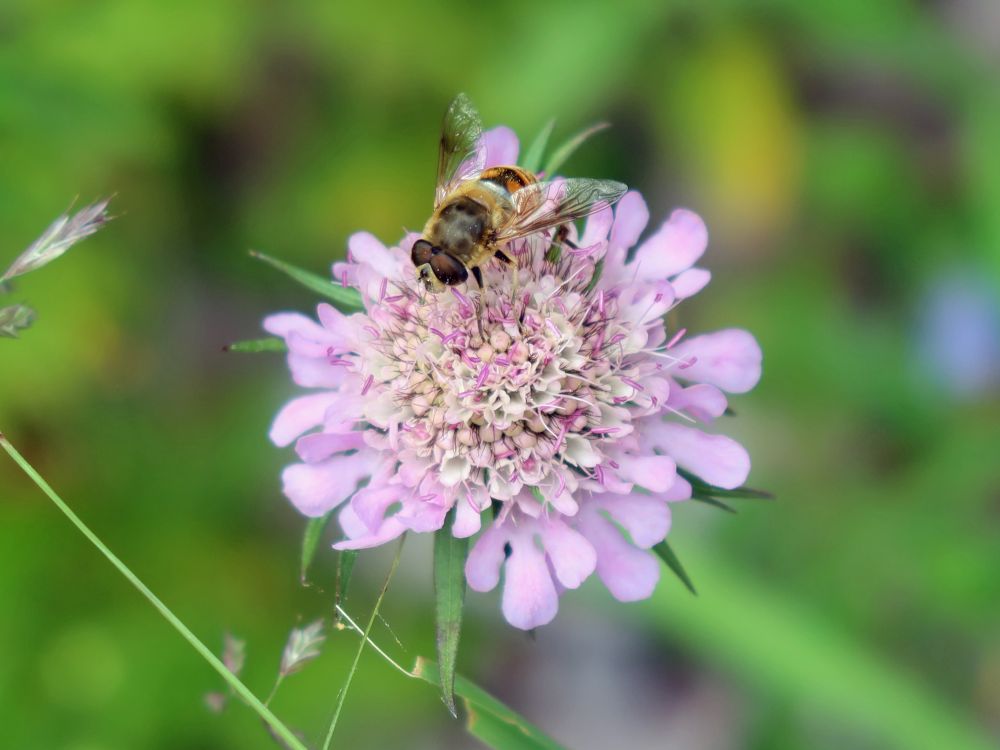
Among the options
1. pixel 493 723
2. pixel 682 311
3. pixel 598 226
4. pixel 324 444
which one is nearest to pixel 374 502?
pixel 324 444

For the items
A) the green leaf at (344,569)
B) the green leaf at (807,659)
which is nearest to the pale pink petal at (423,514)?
the green leaf at (344,569)

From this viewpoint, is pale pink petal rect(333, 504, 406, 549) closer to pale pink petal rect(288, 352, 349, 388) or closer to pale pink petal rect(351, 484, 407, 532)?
pale pink petal rect(351, 484, 407, 532)

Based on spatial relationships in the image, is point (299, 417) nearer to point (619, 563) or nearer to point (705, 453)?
point (619, 563)

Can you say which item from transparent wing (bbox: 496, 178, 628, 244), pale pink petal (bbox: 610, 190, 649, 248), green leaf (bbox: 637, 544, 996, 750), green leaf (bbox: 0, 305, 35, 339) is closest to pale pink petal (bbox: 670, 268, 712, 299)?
pale pink petal (bbox: 610, 190, 649, 248)

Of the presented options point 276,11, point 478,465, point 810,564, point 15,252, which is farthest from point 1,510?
point 810,564

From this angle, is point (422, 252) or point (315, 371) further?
point (315, 371)
